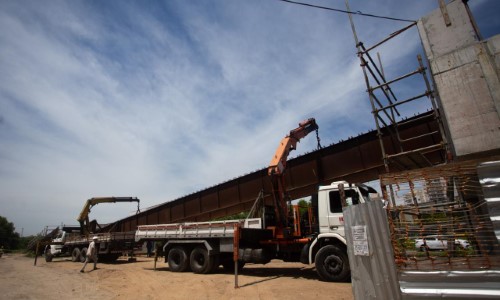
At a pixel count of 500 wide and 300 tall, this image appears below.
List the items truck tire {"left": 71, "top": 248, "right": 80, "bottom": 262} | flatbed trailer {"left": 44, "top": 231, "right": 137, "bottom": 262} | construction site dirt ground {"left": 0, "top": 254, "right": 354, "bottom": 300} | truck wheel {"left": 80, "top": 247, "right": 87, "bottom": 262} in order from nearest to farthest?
construction site dirt ground {"left": 0, "top": 254, "right": 354, "bottom": 300} → flatbed trailer {"left": 44, "top": 231, "right": 137, "bottom": 262} → truck wheel {"left": 80, "top": 247, "right": 87, "bottom": 262} → truck tire {"left": 71, "top": 248, "right": 80, "bottom": 262}

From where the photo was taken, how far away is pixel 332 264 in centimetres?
838

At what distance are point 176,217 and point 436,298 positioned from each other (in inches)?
632

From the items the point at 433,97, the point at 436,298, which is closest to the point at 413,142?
→ the point at 433,97

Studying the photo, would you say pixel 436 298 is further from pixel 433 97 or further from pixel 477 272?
pixel 433 97

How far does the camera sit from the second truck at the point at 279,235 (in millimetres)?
8617

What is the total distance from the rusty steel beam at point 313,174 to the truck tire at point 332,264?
3747 mm

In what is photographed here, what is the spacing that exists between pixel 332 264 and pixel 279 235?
7.95 feet

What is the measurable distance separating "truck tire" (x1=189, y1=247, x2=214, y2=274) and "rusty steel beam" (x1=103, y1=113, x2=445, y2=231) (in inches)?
132

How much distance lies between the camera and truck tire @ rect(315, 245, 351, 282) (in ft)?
26.7

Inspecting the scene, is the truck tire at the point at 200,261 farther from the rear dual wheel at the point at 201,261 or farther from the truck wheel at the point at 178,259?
the truck wheel at the point at 178,259

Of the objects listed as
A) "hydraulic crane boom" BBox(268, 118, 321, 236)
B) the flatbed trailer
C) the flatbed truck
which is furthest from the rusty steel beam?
the flatbed trailer

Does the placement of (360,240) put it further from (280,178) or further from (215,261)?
(215,261)

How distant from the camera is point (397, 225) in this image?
15.8ft

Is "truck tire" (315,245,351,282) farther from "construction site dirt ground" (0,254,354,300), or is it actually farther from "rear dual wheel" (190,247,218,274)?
"rear dual wheel" (190,247,218,274)
